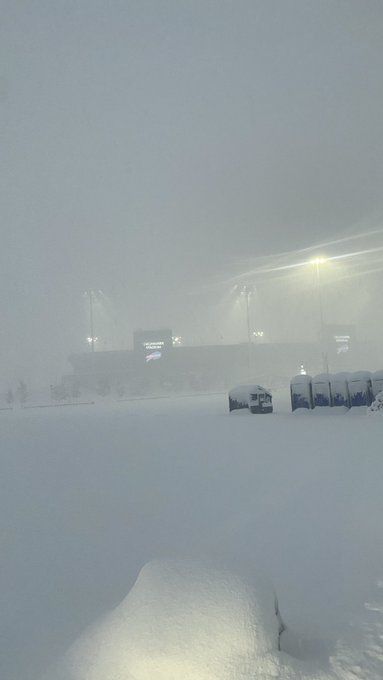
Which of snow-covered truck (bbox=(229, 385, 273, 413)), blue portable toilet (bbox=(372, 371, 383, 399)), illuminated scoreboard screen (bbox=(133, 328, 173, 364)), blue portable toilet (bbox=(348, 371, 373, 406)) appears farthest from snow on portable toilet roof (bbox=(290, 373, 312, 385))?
illuminated scoreboard screen (bbox=(133, 328, 173, 364))

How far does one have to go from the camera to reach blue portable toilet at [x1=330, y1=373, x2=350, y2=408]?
1700 cm

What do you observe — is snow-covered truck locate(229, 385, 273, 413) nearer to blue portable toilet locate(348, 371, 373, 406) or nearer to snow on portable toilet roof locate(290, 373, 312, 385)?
snow on portable toilet roof locate(290, 373, 312, 385)

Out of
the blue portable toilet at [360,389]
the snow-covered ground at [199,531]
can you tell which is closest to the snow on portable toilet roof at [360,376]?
the blue portable toilet at [360,389]

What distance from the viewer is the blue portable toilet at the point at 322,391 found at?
17.2 m

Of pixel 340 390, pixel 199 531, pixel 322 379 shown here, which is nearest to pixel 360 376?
pixel 340 390

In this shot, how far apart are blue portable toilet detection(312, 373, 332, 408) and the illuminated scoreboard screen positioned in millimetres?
44843

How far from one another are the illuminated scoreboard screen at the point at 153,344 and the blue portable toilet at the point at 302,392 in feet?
146

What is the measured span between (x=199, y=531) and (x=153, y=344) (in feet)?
183

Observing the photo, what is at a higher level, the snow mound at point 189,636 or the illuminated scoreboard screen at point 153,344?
the illuminated scoreboard screen at point 153,344

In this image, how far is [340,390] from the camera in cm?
1708

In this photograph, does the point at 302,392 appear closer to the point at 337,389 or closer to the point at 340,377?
the point at 337,389

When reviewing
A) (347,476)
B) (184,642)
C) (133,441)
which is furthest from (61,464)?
(184,642)

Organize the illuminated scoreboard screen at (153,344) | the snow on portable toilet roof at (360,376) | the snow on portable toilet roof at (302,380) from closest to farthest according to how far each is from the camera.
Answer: the snow on portable toilet roof at (360,376), the snow on portable toilet roof at (302,380), the illuminated scoreboard screen at (153,344)

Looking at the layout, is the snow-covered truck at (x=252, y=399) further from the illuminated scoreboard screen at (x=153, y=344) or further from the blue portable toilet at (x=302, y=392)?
the illuminated scoreboard screen at (x=153, y=344)
